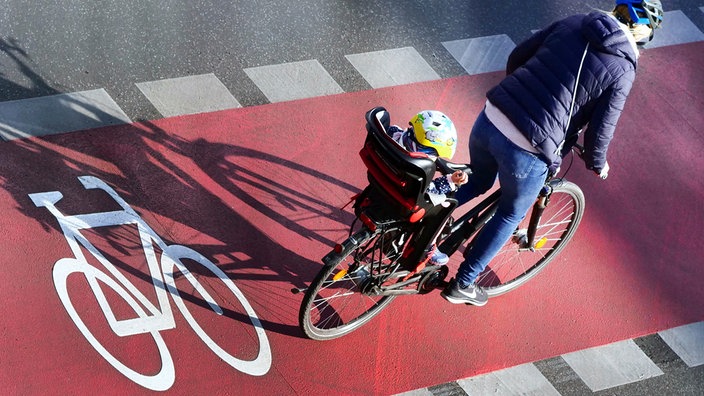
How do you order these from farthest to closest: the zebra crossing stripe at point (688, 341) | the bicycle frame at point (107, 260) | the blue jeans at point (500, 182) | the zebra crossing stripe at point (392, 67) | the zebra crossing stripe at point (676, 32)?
the zebra crossing stripe at point (676, 32) → the zebra crossing stripe at point (392, 67) → the zebra crossing stripe at point (688, 341) → the bicycle frame at point (107, 260) → the blue jeans at point (500, 182)

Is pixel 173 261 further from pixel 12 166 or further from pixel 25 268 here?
pixel 12 166

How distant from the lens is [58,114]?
686 centimetres

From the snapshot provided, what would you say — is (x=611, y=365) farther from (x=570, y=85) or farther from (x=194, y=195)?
(x=194, y=195)

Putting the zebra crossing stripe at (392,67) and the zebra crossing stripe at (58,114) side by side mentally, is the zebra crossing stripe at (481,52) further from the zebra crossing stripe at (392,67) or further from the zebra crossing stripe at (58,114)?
the zebra crossing stripe at (58,114)

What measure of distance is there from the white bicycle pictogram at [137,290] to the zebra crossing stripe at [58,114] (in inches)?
23.6

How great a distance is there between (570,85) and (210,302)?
9.12 feet

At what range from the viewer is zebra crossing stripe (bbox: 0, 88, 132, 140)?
6696mm

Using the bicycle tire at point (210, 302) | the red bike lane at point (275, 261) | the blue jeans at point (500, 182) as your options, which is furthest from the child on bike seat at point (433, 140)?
the bicycle tire at point (210, 302)

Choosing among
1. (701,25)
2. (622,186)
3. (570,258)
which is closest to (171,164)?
(570,258)

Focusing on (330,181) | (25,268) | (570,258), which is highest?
(25,268)

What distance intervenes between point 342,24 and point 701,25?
3.83m

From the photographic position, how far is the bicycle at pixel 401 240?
503 centimetres

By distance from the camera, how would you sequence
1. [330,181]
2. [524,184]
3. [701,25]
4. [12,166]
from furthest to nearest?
[701,25] < [330,181] < [12,166] < [524,184]

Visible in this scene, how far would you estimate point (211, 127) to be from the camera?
23.1 feet
